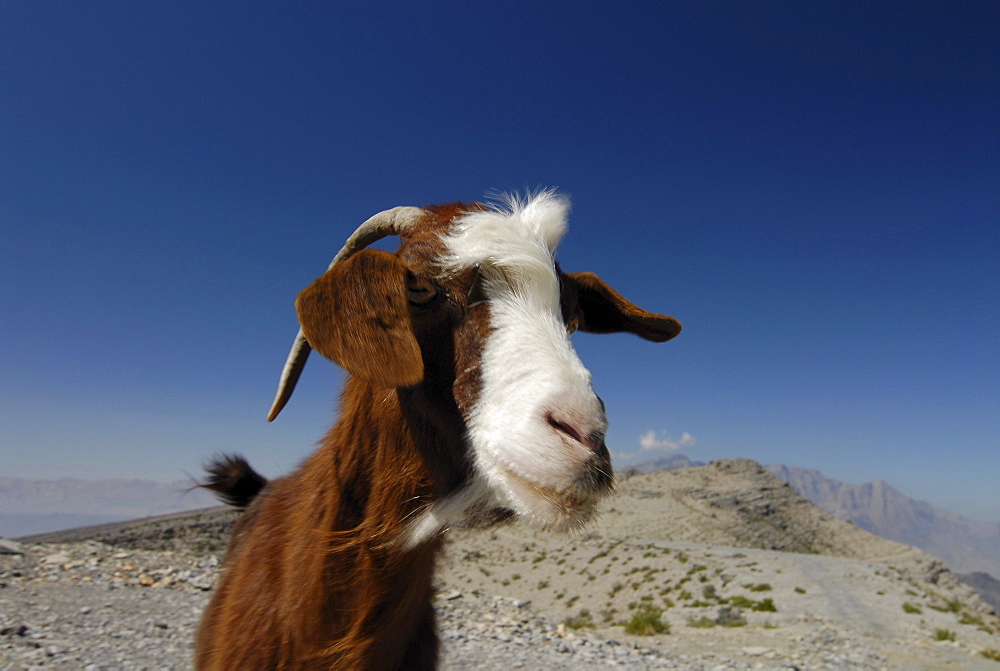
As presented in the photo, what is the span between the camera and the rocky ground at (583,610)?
26.0 feet

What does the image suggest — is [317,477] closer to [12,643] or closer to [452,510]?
[452,510]

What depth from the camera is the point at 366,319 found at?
1794 millimetres

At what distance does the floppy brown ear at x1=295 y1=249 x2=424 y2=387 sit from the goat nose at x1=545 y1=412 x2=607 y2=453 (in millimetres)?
442

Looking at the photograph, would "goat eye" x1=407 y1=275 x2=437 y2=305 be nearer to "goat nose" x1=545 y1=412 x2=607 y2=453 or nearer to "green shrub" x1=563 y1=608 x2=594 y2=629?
"goat nose" x1=545 y1=412 x2=607 y2=453

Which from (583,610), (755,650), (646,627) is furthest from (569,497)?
(583,610)

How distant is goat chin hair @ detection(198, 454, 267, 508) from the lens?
4801 mm

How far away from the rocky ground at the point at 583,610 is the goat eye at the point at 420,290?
3.01ft

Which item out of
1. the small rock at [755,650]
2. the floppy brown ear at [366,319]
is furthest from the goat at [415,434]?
the small rock at [755,650]

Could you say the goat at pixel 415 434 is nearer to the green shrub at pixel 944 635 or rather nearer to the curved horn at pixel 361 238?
the curved horn at pixel 361 238

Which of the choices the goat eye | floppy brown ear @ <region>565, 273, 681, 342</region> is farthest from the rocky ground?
floppy brown ear @ <region>565, 273, 681, 342</region>

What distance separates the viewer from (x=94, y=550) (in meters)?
13.0

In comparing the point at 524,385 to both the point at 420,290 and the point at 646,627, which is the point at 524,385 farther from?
the point at 646,627

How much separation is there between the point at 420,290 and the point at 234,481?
381cm

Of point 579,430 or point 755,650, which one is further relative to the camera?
point 755,650
